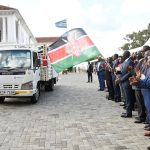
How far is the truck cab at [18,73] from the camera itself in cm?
1449

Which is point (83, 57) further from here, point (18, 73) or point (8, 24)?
point (8, 24)

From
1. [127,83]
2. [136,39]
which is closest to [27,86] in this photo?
[127,83]

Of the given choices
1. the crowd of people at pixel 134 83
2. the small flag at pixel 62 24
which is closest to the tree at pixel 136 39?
the small flag at pixel 62 24

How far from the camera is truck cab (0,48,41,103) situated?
14.5m

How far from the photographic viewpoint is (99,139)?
27.5 feet

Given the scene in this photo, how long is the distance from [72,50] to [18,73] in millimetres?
4129

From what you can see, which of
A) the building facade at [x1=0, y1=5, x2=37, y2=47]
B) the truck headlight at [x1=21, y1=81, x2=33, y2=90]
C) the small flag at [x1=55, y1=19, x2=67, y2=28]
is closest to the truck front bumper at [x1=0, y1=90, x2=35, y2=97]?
the truck headlight at [x1=21, y1=81, x2=33, y2=90]

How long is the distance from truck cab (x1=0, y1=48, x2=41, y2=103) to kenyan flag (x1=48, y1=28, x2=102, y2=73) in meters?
3.32

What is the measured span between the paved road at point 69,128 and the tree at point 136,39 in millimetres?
59783

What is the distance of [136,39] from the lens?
245 feet

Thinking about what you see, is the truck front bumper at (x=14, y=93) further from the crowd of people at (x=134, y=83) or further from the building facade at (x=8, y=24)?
the building facade at (x=8, y=24)

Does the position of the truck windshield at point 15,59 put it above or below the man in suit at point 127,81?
above

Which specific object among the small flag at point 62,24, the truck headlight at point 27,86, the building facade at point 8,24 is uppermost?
the building facade at point 8,24

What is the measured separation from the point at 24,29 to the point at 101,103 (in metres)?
70.8
